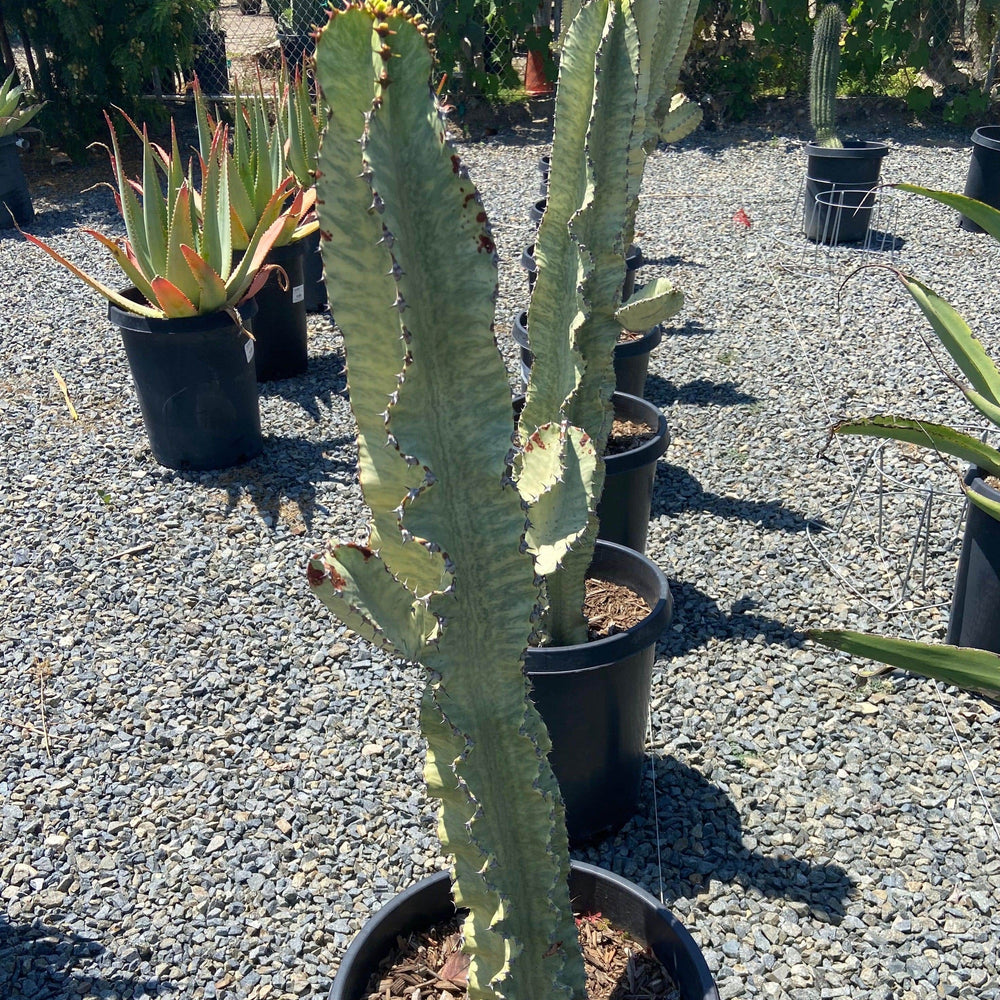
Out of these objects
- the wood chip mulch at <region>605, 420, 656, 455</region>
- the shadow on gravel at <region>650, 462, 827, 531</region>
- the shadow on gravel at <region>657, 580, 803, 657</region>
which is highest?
the wood chip mulch at <region>605, 420, 656, 455</region>

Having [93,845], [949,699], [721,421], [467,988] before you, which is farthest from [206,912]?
[721,421]

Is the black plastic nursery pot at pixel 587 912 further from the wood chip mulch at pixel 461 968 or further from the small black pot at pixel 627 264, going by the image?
the small black pot at pixel 627 264

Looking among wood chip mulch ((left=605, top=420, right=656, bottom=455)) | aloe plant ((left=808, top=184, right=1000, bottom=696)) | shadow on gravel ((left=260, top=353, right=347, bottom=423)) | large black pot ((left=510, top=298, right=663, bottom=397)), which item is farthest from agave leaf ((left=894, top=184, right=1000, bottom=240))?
shadow on gravel ((left=260, top=353, right=347, bottom=423))

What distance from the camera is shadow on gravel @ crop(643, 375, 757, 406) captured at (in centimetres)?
396

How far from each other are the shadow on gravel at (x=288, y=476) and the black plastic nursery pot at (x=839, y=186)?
3.32 metres

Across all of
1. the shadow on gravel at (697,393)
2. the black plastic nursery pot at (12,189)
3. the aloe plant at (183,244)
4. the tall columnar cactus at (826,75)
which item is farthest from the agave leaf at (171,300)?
the tall columnar cactus at (826,75)

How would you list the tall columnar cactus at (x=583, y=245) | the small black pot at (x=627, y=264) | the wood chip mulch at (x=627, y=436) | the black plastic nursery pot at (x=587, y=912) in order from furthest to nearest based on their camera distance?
the small black pot at (x=627, y=264) → the wood chip mulch at (x=627, y=436) → the tall columnar cactus at (x=583, y=245) → the black plastic nursery pot at (x=587, y=912)

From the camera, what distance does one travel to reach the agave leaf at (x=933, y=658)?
1.51 meters

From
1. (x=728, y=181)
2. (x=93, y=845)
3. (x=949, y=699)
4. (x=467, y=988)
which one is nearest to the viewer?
(x=467, y=988)

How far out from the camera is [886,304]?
15.7 feet

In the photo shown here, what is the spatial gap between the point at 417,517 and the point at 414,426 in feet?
0.33

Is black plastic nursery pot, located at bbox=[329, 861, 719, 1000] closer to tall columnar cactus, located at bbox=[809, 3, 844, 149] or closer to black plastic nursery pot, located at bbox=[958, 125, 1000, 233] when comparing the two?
tall columnar cactus, located at bbox=[809, 3, 844, 149]

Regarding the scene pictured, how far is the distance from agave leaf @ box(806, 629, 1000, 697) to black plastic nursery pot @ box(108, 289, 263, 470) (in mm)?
2456

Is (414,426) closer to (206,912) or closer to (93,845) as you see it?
(206,912)
